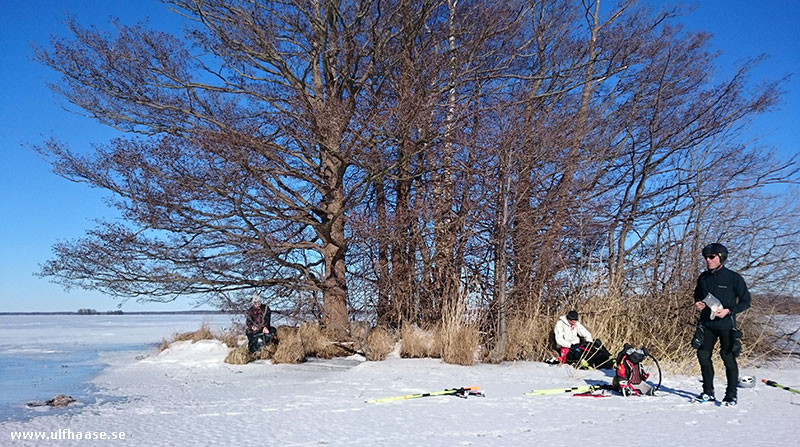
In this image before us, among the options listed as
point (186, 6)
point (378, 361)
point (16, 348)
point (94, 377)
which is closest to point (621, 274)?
point (378, 361)

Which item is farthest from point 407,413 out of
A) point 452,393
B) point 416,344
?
point 416,344

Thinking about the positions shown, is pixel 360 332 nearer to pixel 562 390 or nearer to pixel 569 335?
pixel 569 335

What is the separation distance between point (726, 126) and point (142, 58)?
1227cm

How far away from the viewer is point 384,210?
1252 cm

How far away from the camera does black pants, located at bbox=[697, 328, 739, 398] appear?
6.30 meters

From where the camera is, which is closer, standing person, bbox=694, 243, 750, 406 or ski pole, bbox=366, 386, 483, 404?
standing person, bbox=694, 243, 750, 406

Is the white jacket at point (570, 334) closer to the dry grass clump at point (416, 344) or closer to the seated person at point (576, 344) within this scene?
the seated person at point (576, 344)

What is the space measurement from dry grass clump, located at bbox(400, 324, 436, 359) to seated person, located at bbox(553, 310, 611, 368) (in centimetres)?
199

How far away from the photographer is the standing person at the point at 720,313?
6.32 m

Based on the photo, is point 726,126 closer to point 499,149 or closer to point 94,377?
point 499,149

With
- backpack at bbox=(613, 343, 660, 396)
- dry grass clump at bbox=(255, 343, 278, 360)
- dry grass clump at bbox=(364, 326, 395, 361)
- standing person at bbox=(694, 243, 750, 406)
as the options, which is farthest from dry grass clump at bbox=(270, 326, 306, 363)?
standing person at bbox=(694, 243, 750, 406)

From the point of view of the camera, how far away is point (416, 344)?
1064 centimetres

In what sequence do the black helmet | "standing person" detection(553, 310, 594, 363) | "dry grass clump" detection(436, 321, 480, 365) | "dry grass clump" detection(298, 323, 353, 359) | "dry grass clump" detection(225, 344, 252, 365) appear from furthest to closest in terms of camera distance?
"dry grass clump" detection(298, 323, 353, 359)
"dry grass clump" detection(225, 344, 252, 365)
"dry grass clump" detection(436, 321, 480, 365)
"standing person" detection(553, 310, 594, 363)
the black helmet

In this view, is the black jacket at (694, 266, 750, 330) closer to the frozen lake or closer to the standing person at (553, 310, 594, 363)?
the standing person at (553, 310, 594, 363)
